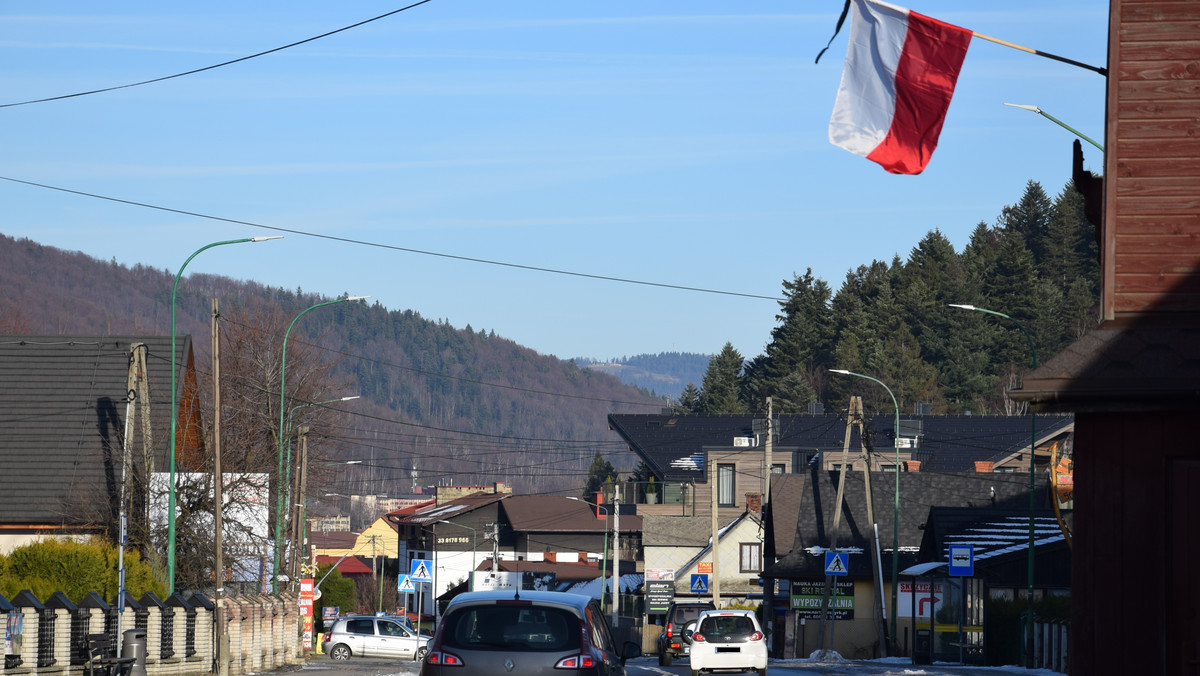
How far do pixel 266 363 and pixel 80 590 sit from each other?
50.8 m

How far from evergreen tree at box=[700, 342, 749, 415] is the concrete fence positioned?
3226 inches

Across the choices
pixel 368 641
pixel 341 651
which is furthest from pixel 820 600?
pixel 341 651

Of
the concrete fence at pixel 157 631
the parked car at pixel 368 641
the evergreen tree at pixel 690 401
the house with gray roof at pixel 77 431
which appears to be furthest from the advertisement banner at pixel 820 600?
the evergreen tree at pixel 690 401

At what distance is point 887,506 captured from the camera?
62219mm

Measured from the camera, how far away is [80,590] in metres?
31.6

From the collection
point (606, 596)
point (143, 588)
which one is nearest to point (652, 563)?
point (606, 596)

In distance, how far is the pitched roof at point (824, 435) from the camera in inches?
3140

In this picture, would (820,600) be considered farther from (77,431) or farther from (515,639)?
(515,639)

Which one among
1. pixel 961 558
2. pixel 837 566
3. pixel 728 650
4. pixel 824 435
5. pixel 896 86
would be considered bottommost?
pixel 728 650

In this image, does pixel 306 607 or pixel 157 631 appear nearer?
pixel 157 631

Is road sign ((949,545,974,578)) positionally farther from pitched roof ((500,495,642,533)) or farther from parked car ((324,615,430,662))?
pitched roof ((500,495,642,533))

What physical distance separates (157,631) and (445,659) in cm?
1554

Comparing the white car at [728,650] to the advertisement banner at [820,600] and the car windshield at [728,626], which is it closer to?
the car windshield at [728,626]

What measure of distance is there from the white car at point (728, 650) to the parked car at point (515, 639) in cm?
1509
